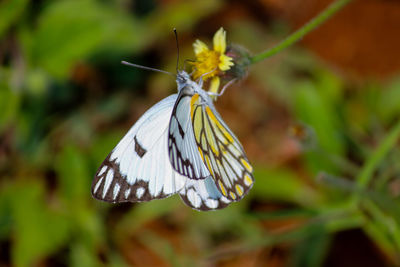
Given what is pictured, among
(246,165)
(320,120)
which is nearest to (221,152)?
(246,165)

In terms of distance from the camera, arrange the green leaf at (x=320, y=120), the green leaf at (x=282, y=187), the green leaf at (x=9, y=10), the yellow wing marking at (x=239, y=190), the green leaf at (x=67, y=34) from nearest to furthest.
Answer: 1. the yellow wing marking at (x=239, y=190)
2. the green leaf at (x=9, y=10)
3. the green leaf at (x=320, y=120)
4. the green leaf at (x=67, y=34)
5. the green leaf at (x=282, y=187)

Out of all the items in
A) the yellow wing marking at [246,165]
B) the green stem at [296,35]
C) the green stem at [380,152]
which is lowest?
the green stem at [380,152]

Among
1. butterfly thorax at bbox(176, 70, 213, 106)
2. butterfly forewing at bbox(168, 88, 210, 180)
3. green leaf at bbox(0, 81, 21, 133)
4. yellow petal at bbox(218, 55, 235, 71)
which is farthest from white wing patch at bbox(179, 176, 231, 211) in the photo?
green leaf at bbox(0, 81, 21, 133)

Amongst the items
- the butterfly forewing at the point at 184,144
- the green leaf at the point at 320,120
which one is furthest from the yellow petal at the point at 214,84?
the green leaf at the point at 320,120

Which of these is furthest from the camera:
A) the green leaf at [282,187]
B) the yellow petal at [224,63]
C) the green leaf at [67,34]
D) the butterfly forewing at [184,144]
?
the green leaf at [282,187]

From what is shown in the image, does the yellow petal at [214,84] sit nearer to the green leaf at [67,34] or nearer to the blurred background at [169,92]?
the blurred background at [169,92]

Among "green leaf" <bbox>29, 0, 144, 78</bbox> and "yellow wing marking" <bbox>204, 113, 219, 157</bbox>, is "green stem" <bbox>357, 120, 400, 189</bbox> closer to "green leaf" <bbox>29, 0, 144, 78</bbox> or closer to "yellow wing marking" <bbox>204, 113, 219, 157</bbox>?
"yellow wing marking" <bbox>204, 113, 219, 157</bbox>

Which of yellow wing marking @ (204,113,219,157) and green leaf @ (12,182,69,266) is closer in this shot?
yellow wing marking @ (204,113,219,157)

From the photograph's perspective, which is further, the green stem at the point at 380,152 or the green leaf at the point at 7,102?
the green leaf at the point at 7,102

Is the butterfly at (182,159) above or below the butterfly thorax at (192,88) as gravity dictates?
below
